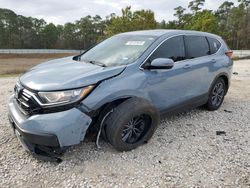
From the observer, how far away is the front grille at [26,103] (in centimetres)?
287

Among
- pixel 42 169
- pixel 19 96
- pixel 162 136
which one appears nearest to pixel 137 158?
pixel 162 136

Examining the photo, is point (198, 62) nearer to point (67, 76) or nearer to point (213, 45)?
point (213, 45)

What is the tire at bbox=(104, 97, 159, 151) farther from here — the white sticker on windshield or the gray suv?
the white sticker on windshield

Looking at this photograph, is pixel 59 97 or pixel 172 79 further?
pixel 172 79

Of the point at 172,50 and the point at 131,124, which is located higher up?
the point at 172,50

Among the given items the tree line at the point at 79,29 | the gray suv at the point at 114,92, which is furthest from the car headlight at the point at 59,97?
the tree line at the point at 79,29

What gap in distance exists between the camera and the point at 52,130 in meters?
2.74

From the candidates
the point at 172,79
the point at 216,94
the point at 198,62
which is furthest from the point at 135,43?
the point at 216,94

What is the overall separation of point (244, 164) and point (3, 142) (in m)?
3.29

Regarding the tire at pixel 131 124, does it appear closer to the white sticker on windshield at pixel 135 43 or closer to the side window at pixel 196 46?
the white sticker on windshield at pixel 135 43

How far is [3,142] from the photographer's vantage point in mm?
3580

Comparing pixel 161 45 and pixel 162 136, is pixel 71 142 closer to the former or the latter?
pixel 162 136

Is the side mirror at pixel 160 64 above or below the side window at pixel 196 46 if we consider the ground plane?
below

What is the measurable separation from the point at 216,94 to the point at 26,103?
371cm
